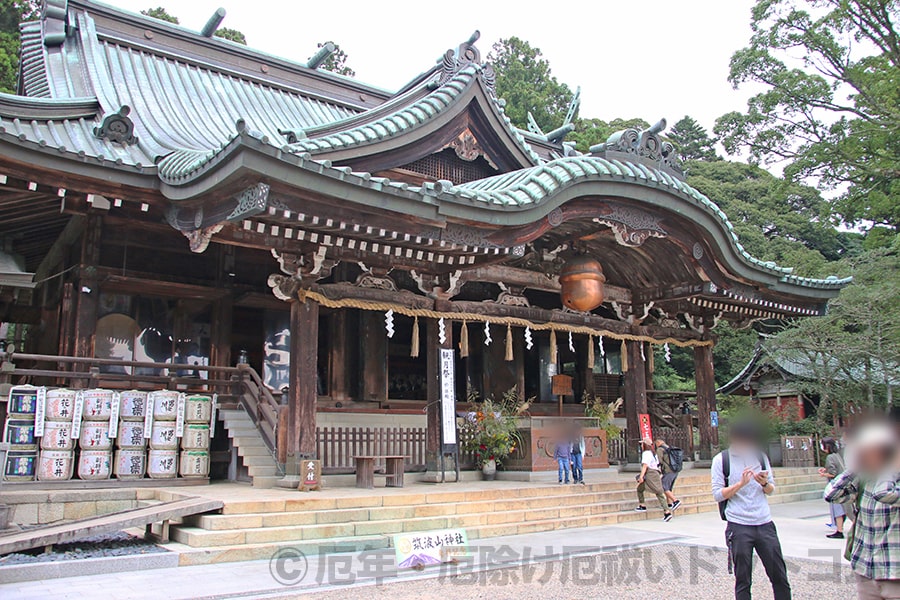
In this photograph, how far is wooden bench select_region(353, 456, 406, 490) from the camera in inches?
437

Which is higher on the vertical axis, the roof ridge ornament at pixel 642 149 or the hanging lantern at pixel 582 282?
the roof ridge ornament at pixel 642 149

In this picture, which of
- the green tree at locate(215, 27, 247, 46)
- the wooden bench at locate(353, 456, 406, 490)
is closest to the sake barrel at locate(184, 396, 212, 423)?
the wooden bench at locate(353, 456, 406, 490)

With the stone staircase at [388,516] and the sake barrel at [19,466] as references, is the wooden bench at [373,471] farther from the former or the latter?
the sake barrel at [19,466]

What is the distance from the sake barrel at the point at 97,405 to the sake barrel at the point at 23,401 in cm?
64

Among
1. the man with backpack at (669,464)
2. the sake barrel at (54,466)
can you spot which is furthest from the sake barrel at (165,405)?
the man with backpack at (669,464)

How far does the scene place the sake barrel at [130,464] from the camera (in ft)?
34.3

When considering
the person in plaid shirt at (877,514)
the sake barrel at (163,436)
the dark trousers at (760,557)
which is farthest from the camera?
the sake barrel at (163,436)

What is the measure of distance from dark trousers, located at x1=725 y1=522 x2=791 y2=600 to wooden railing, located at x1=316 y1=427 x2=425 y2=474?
7.25 meters

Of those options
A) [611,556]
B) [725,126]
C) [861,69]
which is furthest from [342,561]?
[725,126]

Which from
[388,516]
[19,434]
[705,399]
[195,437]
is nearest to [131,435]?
[195,437]

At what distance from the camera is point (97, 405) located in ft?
34.1

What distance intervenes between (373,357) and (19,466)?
6.64 m

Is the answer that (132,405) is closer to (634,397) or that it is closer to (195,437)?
(195,437)

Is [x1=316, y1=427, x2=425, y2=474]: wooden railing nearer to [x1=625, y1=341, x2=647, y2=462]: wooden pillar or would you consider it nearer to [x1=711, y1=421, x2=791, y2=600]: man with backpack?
[x1=625, y1=341, x2=647, y2=462]: wooden pillar
